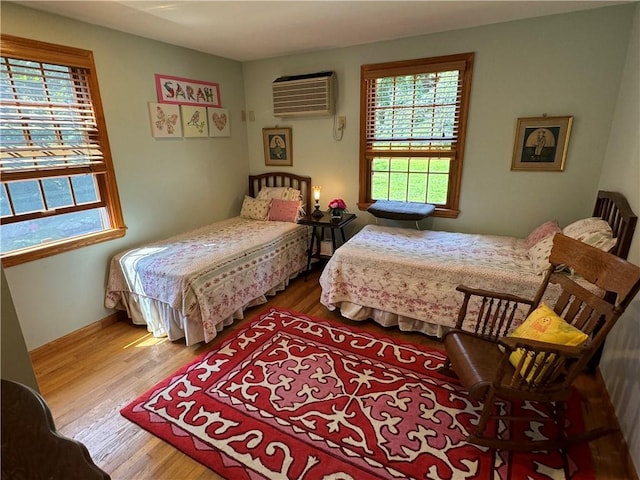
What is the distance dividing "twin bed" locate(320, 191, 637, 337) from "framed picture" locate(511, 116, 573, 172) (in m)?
0.50

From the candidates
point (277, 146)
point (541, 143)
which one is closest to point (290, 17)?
point (277, 146)

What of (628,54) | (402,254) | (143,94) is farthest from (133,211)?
(628,54)

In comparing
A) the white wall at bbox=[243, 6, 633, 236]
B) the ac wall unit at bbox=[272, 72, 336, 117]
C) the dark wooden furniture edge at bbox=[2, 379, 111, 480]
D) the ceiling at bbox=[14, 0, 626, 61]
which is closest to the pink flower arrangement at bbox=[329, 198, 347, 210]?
the white wall at bbox=[243, 6, 633, 236]

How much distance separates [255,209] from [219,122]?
41.9 inches

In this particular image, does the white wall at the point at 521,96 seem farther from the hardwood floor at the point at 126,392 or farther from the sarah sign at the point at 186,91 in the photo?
the hardwood floor at the point at 126,392

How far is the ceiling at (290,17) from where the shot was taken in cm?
228

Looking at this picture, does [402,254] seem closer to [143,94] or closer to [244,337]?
[244,337]

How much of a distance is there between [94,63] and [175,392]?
8.38ft

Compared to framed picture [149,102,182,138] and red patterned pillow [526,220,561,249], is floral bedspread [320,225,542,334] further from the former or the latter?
Answer: framed picture [149,102,182,138]

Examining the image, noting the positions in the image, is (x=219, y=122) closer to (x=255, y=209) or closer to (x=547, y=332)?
(x=255, y=209)

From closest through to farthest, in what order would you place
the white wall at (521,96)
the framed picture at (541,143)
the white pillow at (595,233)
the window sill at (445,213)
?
the white pillow at (595,233), the white wall at (521,96), the framed picture at (541,143), the window sill at (445,213)

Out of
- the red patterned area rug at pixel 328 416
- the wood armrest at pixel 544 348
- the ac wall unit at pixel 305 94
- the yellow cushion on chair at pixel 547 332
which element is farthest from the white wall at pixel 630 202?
the ac wall unit at pixel 305 94

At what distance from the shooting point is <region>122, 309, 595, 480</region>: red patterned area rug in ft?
5.16

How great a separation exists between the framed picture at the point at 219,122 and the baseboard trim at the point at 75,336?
6.88 feet
